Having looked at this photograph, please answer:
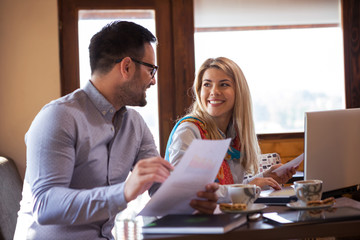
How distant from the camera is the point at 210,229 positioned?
40.2 inches

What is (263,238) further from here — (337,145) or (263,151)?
(263,151)

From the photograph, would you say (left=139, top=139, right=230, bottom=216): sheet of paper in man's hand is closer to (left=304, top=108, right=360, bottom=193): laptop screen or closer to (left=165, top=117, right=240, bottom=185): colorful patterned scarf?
(left=304, top=108, right=360, bottom=193): laptop screen

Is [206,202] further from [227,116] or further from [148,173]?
[227,116]

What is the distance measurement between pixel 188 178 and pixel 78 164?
1.64 ft

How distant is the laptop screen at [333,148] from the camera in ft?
4.77

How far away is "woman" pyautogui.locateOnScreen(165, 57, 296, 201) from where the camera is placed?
7.21 ft

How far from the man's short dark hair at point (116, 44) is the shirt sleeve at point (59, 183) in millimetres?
285

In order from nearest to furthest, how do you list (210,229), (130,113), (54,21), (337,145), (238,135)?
1. (210,229)
2. (337,145)
3. (130,113)
4. (238,135)
5. (54,21)

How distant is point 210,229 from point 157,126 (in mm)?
2567

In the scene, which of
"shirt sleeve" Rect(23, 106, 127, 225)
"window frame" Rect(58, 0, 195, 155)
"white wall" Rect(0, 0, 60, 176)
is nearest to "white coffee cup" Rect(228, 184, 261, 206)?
"shirt sleeve" Rect(23, 106, 127, 225)

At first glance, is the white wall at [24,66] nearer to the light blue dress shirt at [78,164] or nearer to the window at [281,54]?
the window at [281,54]

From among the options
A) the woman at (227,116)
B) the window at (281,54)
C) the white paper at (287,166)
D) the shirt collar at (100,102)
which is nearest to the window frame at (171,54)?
the window at (281,54)

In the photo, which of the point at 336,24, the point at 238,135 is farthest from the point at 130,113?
the point at 336,24

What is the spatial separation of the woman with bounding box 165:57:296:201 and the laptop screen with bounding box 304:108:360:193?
0.65 meters
